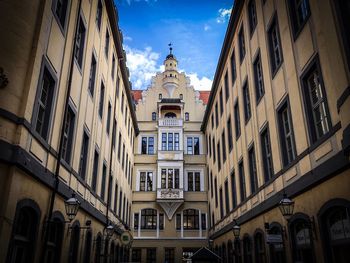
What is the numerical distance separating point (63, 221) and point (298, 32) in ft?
35.5

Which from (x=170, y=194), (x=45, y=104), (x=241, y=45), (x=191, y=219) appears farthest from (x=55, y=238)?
(x=191, y=219)

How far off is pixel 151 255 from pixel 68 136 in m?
24.6

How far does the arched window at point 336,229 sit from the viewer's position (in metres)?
8.47

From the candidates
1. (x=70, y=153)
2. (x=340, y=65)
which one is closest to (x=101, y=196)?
(x=70, y=153)

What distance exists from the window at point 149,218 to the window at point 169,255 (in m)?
2.78

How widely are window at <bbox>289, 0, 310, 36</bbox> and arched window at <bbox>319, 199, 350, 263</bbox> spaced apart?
20.2 feet

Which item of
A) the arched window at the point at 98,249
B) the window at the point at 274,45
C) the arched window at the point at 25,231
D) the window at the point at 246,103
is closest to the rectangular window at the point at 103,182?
the arched window at the point at 98,249

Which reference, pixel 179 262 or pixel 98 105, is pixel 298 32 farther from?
pixel 179 262

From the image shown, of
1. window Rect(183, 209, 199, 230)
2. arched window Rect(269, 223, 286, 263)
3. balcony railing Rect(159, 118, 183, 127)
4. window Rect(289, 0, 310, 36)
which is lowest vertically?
arched window Rect(269, 223, 286, 263)

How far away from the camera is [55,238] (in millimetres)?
11898

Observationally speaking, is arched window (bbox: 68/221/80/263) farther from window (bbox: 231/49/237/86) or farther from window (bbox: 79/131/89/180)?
window (bbox: 231/49/237/86)

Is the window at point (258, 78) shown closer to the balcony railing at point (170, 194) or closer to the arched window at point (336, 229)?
the arched window at point (336, 229)

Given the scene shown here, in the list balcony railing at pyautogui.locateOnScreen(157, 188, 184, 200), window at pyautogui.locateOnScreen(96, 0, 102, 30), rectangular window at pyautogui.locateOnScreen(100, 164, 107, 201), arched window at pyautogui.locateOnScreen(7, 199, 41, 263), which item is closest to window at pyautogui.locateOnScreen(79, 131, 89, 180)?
rectangular window at pyautogui.locateOnScreen(100, 164, 107, 201)

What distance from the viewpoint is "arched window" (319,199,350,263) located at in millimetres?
8473
